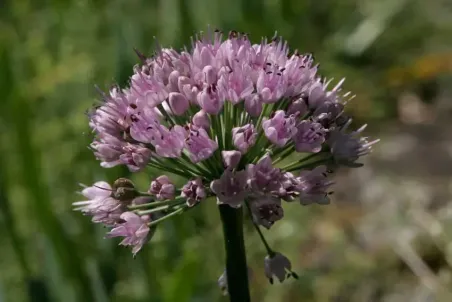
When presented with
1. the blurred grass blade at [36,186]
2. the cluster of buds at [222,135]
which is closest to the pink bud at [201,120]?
the cluster of buds at [222,135]

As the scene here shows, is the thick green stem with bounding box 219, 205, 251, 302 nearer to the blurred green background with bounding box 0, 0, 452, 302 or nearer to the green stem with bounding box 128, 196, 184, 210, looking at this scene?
the green stem with bounding box 128, 196, 184, 210

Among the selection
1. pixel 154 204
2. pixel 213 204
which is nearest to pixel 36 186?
pixel 213 204

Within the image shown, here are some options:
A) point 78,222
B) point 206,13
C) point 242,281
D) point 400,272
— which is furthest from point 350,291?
point 242,281

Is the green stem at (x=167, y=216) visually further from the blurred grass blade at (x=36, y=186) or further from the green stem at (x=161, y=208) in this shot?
the blurred grass blade at (x=36, y=186)

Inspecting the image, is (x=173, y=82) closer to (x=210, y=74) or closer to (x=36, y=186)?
(x=210, y=74)

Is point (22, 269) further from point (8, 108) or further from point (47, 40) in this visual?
point (47, 40)
